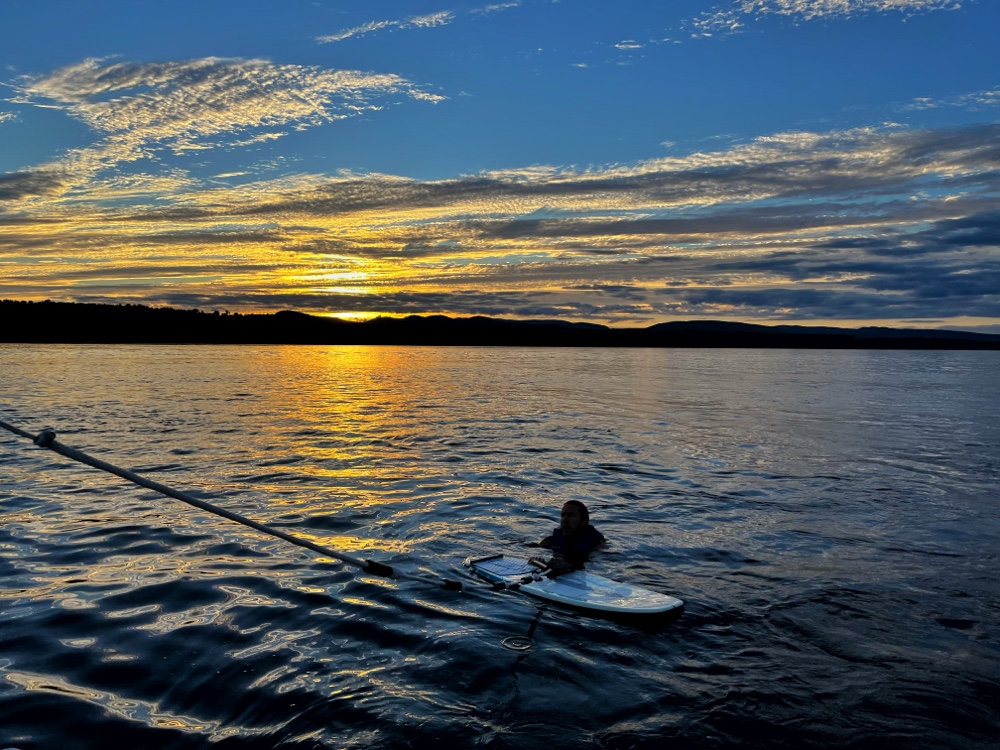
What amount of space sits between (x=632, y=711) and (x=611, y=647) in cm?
191

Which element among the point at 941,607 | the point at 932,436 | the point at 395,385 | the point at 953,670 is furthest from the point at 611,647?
the point at 395,385

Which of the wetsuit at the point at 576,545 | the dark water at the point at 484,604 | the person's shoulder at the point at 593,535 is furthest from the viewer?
the person's shoulder at the point at 593,535

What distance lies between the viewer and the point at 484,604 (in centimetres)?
1200

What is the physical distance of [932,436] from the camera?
3600cm

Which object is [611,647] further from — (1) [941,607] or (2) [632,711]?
(1) [941,607]

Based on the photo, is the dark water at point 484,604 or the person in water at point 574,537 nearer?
the dark water at point 484,604

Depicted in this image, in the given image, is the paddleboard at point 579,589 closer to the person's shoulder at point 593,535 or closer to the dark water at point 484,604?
the dark water at point 484,604

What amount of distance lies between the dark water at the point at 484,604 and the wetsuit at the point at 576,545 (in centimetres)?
42

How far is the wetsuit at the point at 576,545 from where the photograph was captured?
47.4 feet

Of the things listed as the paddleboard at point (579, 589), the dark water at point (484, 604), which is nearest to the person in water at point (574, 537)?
the dark water at point (484, 604)

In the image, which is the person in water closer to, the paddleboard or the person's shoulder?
the person's shoulder

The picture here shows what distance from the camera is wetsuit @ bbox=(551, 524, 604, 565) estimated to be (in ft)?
47.4

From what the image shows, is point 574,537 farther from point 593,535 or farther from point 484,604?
point 484,604

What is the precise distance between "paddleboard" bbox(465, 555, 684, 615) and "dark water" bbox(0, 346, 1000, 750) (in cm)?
32
